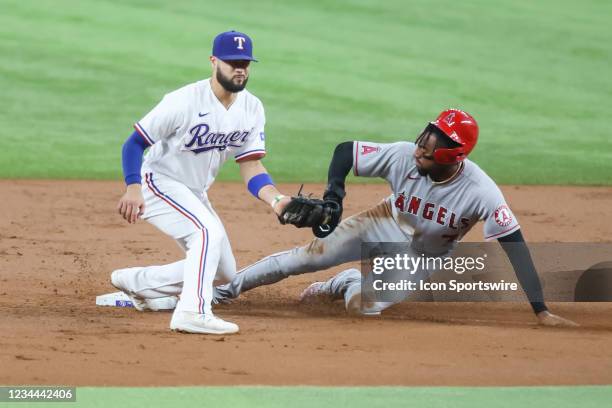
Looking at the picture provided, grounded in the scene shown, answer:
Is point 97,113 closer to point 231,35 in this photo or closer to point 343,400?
point 231,35

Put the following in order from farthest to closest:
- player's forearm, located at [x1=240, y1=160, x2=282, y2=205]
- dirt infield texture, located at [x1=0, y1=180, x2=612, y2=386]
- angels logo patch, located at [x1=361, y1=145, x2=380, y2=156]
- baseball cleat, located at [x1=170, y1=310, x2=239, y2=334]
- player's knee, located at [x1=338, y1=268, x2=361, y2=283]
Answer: player's knee, located at [x1=338, y1=268, x2=361, y2=283] → angels logo patch, located at [x1=361, y1=145, x2=380, y2=156] → player's forearm, located at [x1=240, y1=160, x2=282, y2=205] → baseball cleat, located at [x1=170, y1=310, x2=239, y2=334] → dirt infield texture, located at [x1=0, y1=180, x2=612, y2=386]

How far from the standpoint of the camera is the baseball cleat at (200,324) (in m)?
6.43

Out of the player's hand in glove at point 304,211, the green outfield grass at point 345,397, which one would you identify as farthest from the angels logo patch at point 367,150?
the green outfield grass at point 345,397

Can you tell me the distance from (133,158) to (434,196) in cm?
184

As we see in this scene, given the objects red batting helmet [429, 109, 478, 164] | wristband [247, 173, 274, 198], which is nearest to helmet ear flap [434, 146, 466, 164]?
red batting helmet [429, 109, 478, 164]

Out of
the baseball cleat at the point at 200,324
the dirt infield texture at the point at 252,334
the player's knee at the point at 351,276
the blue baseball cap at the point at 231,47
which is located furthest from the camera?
the player's knee at the point at 351,276

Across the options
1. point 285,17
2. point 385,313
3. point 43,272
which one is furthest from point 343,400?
point 285,17

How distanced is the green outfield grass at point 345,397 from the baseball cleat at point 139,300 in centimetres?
202

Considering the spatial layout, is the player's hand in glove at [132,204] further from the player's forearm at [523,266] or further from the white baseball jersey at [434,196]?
the player's forearm at [523,266]

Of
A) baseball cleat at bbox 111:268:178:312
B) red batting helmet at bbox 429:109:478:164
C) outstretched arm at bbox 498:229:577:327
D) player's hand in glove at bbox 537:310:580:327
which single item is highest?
red batting helmet at bbox 429:109:478:164

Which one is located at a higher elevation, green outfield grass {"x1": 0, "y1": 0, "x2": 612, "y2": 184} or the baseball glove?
green outfield grass {"x1": 0, "y1": 0, "x2": 612, "y2": 184}

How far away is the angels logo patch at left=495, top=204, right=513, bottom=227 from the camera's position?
688 centimetres

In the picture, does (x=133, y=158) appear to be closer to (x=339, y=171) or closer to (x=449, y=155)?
(x=339, y=171)

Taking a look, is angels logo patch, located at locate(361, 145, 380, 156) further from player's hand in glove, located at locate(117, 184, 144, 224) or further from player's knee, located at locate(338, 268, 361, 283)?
player's hand in glove, located at locate(117, 184, 144, 224)
